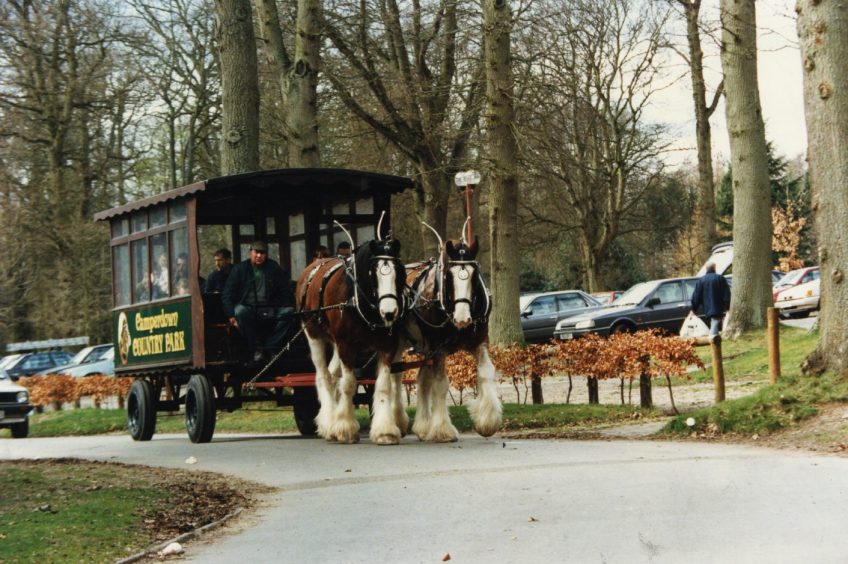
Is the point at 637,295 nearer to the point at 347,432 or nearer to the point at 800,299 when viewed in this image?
the point at 800,299

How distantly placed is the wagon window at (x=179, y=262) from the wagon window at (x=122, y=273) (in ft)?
5.37

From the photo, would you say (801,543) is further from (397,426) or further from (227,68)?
(227,68)

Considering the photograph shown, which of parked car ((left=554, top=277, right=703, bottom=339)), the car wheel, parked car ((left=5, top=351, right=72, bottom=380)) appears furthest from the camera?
parked car ((left=5, top=351, right=72, bottom=380))

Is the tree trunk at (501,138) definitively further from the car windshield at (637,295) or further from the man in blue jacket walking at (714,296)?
the car windshield at (637,295)

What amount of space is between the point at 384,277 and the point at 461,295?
878mm

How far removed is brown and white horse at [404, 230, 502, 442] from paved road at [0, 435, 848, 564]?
2.28ft

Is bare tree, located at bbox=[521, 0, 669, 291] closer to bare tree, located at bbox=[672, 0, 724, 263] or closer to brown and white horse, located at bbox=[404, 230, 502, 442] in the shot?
bare tree, located at bbox=[672, 0, 724, 263]

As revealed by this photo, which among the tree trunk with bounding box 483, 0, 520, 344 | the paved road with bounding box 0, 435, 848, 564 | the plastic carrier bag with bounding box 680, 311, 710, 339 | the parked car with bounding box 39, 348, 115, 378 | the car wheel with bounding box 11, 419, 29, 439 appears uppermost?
the tree trunk with bounding box 483, 0, 520, 344

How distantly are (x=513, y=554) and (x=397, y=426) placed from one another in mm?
7592

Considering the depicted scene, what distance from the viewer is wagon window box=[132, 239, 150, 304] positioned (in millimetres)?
18000

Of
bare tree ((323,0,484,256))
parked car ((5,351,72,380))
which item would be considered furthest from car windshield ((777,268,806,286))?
parked car ((5,351,72,380))

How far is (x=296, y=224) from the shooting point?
18281 mm

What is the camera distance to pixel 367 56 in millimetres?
31156

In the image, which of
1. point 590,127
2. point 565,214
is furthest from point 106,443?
point 565,214
